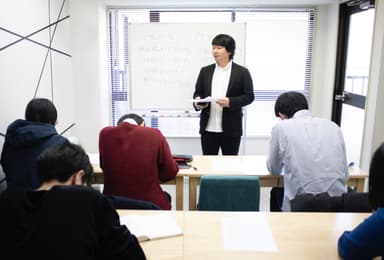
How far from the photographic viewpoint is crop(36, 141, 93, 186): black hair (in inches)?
54.6

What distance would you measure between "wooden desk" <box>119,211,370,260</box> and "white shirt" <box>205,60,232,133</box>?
1.74 m

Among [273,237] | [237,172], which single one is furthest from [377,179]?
[237,172]

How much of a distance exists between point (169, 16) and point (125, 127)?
9.07 feet

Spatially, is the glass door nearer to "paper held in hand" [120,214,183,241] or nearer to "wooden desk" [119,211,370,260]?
"wooden desk" [119,211,370,260]

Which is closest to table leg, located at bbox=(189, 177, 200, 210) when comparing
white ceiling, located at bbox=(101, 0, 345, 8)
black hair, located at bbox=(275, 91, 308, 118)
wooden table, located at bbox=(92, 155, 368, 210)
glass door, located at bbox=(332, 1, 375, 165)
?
wooden table, located at bbox=(92, 155, 368, 210)

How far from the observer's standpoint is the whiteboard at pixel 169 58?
14.0 feet

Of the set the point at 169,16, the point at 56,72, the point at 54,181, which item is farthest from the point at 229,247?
the point at 169,16

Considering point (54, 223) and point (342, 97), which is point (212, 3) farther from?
point (54, 223)

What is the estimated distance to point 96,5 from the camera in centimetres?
411

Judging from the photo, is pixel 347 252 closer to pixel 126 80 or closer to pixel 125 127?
pixel 125 127

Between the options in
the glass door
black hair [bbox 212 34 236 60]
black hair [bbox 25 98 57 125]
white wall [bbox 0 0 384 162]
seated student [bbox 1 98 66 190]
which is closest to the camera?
seated student [bbox 1 98 66 190]

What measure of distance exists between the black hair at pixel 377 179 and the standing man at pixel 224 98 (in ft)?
7.28

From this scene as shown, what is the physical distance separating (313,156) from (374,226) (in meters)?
1.02

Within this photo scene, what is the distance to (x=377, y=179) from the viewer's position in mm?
1240
